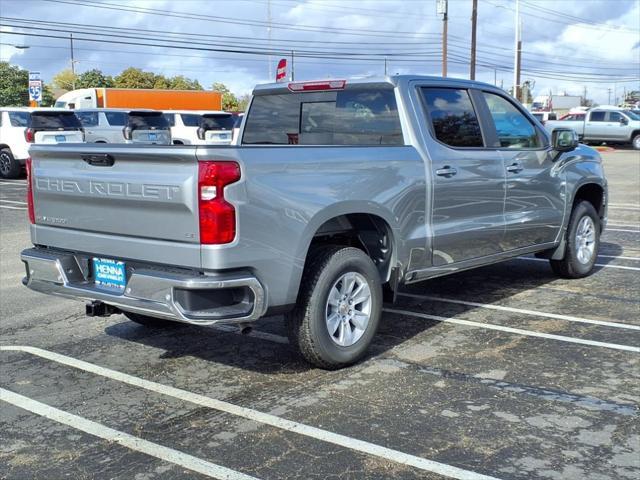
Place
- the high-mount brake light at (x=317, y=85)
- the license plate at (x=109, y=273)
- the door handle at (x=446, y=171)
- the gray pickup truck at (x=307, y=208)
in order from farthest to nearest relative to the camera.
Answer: the high-mount brake light at (x=317, y=85) → the door handle at (x=446, y=171) → the license plate at (x=109, y=273) → the gray pickup truck at (x=307, y=208)

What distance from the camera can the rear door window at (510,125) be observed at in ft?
21.0

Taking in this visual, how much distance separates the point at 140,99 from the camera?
33375mm

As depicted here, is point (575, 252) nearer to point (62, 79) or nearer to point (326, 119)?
point (326, 119)

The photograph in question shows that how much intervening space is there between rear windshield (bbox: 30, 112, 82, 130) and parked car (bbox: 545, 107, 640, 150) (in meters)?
23.9

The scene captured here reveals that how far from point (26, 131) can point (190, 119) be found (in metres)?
7.95

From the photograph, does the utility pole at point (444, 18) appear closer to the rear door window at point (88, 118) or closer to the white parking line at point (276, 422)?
the rear door window at point (88, 118)

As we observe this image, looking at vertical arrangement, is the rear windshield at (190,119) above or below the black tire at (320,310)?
above

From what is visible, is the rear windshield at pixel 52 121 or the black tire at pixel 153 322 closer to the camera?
the black tire at pixel 153 322

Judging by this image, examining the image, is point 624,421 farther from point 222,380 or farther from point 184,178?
point 184,178

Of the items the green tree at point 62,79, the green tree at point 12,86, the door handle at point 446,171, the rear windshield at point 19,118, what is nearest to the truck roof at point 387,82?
the door handle at point 446,171

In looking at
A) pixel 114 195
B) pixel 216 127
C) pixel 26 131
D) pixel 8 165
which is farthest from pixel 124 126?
pixel 114 195

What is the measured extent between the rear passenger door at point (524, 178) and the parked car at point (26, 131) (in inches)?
613

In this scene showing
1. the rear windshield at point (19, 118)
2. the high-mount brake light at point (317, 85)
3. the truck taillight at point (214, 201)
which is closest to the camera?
the truck taillight at point (214, 201)

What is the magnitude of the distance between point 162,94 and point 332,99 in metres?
29.9
